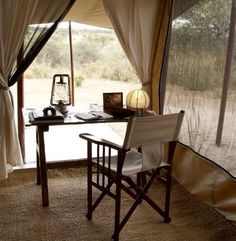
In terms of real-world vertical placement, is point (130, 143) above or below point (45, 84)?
below

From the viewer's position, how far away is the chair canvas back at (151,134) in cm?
201

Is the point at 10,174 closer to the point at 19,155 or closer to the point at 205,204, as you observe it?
the point at 19,155

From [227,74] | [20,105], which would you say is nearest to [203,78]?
[227,74]

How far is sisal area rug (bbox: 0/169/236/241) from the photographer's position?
7.32 ft

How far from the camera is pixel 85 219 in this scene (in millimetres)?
2451

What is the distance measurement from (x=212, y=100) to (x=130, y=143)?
851mm

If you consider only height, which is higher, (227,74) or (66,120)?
(227,74)

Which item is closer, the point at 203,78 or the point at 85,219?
the point at 85,219

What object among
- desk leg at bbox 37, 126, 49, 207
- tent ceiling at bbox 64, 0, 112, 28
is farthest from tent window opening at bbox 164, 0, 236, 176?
desk leg at bbox 37, 126, 49, 207

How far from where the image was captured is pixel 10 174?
319cm

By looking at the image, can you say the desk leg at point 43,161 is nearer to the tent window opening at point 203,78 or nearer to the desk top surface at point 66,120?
the desk top surface at point 66,120

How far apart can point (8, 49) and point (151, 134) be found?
4.91 feet

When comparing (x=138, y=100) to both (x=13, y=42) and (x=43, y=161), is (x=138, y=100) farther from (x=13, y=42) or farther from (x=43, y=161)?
(x=13, y=42)

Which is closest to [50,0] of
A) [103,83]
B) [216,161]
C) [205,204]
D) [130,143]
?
[103,83]
